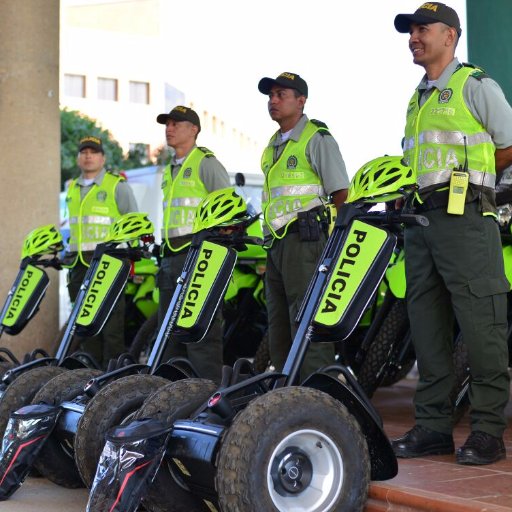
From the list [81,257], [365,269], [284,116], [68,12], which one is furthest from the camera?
[68,12]

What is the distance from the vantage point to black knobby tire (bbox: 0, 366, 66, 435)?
5.46m

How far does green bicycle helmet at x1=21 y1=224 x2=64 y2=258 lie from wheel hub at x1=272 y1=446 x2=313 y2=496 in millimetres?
3948

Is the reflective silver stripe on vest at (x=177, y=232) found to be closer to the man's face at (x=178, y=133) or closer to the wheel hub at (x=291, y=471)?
the man's face at (x=178, y=133)

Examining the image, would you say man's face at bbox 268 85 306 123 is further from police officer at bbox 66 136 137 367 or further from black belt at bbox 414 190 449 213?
police officer at bbox 66 136 137 367

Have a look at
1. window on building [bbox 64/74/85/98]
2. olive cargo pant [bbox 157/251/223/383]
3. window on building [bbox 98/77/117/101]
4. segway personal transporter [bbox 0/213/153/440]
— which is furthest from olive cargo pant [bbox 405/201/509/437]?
window on building [bbox 98/77/117/101]

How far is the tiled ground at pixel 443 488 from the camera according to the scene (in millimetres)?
3793

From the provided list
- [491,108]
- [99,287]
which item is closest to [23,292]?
[99,287]

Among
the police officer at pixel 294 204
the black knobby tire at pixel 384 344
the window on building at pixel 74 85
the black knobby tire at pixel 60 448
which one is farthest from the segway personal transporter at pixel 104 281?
the window on building at pixel 74 85

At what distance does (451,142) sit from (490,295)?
26.7 inches

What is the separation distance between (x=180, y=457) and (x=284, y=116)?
105 inches

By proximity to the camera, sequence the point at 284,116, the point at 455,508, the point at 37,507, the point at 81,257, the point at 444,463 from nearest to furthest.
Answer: the point at 455,508 → the point at 444,463 → the point at 37,507 → the point at 284,116 → the point at 81,257

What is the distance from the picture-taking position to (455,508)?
3.73 m

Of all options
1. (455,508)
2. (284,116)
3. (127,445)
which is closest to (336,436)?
(455,508)

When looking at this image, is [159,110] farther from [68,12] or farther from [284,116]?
[284,116]
